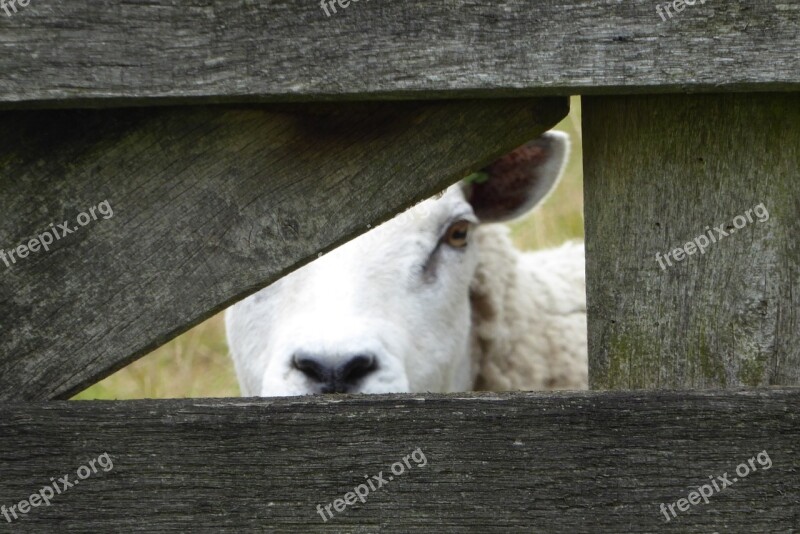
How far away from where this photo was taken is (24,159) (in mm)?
1189

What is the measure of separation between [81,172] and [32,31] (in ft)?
0.58

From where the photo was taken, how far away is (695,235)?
1.26 m

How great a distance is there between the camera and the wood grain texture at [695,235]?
124 centimetres

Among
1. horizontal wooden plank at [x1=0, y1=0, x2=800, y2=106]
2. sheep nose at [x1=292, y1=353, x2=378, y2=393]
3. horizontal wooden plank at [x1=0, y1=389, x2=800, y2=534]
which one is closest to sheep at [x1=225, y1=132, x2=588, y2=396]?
sheep nose at [x1=292, y1=353, x2=378, y2=393]

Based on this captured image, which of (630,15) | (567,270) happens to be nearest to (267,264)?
(630,15)

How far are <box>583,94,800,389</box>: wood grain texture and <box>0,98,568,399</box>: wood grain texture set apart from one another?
0.13 meters

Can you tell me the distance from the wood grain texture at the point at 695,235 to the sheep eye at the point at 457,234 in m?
2.26

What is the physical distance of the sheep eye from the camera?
140 inches

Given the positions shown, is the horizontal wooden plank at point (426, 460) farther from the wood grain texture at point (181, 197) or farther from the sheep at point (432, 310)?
the sheep at point (432, 310)

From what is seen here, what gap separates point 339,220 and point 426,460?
1.06ft

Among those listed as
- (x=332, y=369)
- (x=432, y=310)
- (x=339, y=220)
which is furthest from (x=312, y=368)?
(x=339, y=220)

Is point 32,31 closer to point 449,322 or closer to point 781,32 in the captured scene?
point 781,32

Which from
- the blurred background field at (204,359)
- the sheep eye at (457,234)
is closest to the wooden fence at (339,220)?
the sheep eye at (457,234)

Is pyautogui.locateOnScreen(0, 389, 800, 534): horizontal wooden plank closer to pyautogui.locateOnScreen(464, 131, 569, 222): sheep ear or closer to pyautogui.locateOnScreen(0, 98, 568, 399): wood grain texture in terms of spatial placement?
pyautogui.locateOnScreen(0, 98, 568, 399): wood grain texture
